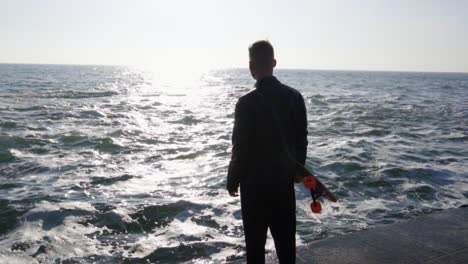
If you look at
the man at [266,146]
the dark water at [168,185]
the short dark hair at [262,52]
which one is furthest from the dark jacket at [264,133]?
the dark water at [168,185]

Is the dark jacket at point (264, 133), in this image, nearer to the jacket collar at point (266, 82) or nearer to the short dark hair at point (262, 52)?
the jacket collar at point (266, 82)

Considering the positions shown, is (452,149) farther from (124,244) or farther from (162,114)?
(162,114)

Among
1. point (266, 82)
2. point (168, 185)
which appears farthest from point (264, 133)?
point (168, 185)

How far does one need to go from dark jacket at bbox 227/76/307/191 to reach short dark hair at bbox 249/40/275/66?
5.3 inches

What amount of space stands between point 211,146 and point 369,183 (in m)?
5.73

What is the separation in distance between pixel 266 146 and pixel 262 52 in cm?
70

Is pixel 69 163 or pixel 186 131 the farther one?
pixel 186 131

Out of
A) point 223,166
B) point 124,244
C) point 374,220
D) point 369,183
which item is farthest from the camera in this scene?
point 223,166

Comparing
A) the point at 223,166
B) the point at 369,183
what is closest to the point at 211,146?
the point at 223,166

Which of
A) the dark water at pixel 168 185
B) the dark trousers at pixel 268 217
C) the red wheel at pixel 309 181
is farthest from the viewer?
the dark water at pixel 168 185

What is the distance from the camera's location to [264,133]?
295 cm

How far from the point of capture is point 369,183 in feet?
29.3

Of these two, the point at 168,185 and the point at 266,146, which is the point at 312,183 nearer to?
the point at 266,146

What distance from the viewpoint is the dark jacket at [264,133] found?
293 centimetres
